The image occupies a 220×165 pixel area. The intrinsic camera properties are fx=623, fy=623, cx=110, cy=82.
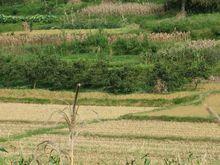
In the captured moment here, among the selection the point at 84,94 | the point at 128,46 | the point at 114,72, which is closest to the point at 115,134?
the point at 84,94

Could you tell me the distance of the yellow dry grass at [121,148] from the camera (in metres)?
12.4

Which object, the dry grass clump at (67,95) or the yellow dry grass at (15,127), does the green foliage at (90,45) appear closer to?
the dry grass clump at (67,95)

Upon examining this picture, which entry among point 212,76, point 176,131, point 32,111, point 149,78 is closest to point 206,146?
point 176,131

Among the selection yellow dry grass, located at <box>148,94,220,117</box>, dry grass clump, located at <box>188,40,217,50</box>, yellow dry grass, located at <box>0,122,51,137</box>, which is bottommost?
yellow dry grass, located at <box>148,94,220,117</box>

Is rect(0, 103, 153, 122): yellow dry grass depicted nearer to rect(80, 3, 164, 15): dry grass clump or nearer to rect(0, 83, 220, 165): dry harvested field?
rect(0, 83, 220, 165): dry harvested field

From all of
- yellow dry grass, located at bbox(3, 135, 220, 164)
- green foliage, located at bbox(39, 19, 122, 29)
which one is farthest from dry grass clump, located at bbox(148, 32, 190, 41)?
yellow dry grass, located at bbox(3, 135, 220, 164)

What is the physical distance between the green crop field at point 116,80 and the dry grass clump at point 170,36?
0.17ft

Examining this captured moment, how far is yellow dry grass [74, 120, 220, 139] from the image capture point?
1509 centimetres

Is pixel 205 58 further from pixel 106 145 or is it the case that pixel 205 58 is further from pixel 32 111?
pixel 106 145

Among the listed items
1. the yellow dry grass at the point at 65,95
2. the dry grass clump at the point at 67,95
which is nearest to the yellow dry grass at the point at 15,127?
the dry grass clump at the point at 67,95

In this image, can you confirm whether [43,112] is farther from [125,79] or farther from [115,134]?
[125,79]

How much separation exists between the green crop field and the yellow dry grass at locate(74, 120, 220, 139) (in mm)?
26

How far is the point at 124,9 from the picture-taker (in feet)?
118

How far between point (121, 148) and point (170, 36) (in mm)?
15444
